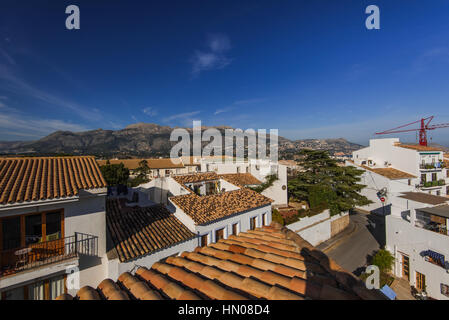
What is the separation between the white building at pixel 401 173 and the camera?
25984 mm

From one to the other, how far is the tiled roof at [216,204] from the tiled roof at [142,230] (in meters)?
0.93

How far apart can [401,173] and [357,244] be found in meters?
16.4

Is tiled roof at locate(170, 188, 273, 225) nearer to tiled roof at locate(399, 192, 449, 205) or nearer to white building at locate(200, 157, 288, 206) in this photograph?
white building at locate(200, 157, 288, 206)

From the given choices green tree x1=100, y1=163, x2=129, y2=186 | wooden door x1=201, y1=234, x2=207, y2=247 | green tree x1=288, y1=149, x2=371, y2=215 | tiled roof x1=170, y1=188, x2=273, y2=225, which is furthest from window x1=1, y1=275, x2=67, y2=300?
green tree x1=100, y1=163, x2=129, y2=186

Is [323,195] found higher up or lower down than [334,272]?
lower down

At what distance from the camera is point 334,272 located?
127 inches

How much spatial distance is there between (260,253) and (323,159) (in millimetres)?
24685

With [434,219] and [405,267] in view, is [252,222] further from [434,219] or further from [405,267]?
[405,267]

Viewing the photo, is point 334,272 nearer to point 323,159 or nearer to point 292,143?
point 323,159

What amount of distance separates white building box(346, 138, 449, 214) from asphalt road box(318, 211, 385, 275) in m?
3.99

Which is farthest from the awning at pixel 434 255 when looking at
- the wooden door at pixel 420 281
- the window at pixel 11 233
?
the window at pixel 11 233

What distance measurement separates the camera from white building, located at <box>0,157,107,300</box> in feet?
→ 20.4
